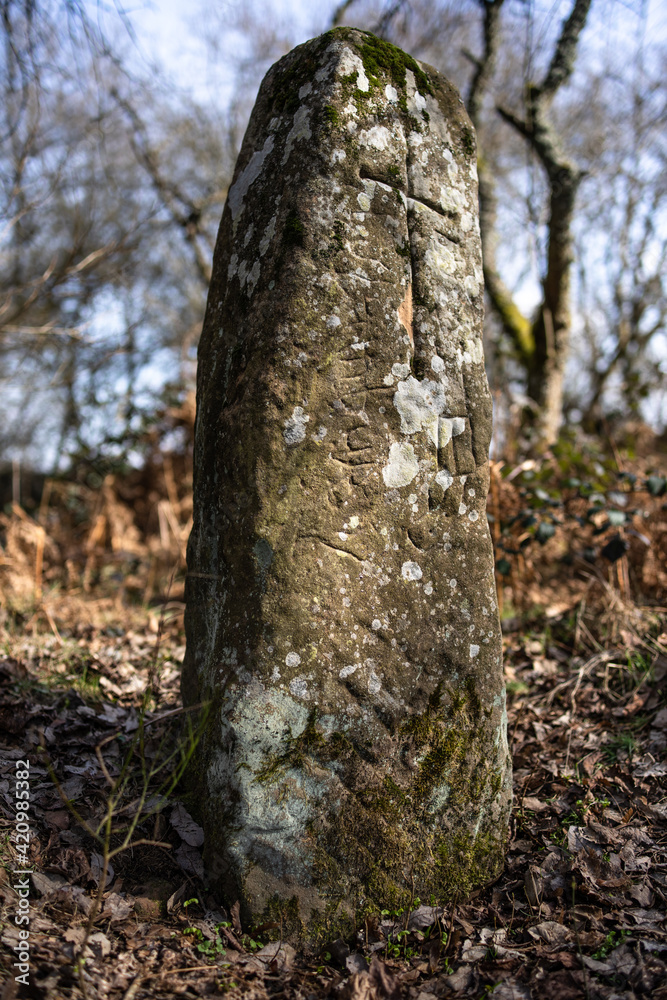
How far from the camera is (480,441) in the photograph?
92.4 inches

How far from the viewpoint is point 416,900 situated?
79.7 inches

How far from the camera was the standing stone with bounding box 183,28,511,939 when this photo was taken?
1966mm

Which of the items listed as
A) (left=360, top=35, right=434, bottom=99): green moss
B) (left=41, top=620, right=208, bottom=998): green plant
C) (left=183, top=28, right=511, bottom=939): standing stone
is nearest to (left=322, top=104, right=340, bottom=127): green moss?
(left=183, top=28, right=511, bottom=939): standing stone

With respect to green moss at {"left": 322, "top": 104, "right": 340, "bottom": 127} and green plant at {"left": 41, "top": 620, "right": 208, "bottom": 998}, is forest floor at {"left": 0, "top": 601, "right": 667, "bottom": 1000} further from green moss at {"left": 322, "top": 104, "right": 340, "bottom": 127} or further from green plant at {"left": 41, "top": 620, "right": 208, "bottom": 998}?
green moss at {"left": 322, "top": 104, "right": 340, "bottom": 127}

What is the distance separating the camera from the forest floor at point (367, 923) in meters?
1.74

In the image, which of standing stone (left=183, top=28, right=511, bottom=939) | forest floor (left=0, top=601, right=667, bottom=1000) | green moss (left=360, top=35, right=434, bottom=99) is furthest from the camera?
green moss (left=360, top=35, right=434, bottom=99)

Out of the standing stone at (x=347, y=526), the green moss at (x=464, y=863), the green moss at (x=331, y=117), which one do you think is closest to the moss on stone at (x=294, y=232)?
the standing stone at (x=347, y=526)

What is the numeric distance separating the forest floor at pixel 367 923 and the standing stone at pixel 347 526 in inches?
5.0

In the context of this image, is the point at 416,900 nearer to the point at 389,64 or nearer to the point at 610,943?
the point at 610,943

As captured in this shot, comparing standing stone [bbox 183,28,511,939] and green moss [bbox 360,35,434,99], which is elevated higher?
green moss [bbox 360,35,434,99]

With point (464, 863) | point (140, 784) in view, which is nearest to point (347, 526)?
point (464, 863)

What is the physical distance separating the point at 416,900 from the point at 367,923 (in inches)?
7.3

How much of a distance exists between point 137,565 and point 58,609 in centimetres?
161

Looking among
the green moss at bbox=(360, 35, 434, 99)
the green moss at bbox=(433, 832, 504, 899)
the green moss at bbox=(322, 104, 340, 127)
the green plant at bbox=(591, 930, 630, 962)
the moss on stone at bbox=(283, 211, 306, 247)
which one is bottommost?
the green plant at bbox=(591, 930, 630, 962)
